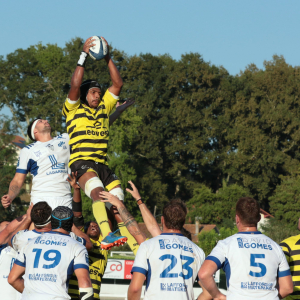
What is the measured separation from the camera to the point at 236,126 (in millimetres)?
65188

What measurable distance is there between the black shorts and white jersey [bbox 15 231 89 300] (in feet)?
6.73

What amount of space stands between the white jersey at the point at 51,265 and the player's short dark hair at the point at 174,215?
3.71ft

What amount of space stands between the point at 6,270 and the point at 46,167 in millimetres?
2238

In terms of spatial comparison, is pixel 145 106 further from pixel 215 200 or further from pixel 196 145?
pixel 215 200

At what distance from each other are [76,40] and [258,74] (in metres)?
25.4

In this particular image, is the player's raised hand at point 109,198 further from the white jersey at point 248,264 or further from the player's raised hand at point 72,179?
the white jersey at point 248,264

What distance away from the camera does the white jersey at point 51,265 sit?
19.6ft

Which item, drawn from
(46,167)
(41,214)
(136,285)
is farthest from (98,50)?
(136,285)

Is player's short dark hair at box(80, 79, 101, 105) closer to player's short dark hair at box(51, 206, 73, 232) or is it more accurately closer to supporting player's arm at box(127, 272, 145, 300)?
player's short dark hair at box(51, 206, 73, 232)

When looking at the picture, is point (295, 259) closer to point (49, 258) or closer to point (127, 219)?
point (127, 219)

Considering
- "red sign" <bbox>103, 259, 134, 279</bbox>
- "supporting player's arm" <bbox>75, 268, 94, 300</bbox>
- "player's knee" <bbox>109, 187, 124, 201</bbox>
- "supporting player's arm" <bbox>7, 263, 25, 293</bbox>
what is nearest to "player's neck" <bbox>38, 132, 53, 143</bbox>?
"player's knee" <bbox>109, 187, 124, 201</bbox>

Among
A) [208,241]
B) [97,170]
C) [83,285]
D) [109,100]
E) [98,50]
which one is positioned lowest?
[208,241]

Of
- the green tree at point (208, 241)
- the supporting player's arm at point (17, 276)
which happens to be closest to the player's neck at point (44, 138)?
the supporting player's arm at point (17, 276)

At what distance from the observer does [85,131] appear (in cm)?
814
